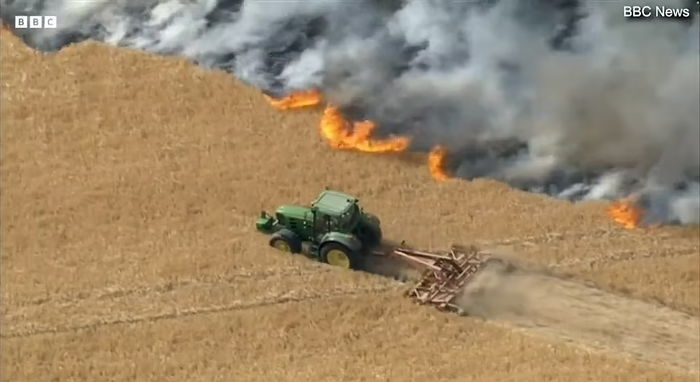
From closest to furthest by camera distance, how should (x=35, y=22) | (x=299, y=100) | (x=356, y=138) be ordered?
(x=356, y=138)
(x=299, y=100)
(x=35, y=22)

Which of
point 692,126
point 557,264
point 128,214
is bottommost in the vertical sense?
point 557,264

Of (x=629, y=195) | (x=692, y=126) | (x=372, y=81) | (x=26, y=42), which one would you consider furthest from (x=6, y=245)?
(x=692, y=126)

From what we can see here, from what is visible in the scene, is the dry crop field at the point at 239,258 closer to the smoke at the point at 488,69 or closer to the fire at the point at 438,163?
the fire at the point at 438,163

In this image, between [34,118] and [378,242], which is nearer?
[378,242]

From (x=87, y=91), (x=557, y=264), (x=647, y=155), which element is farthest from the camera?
(x=87, y=91)

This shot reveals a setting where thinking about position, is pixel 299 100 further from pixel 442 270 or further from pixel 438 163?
pixel 442 270

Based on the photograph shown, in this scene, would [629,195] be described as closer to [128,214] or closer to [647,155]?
[647,155]

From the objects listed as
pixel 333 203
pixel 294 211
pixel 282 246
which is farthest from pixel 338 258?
pixel 294 211
